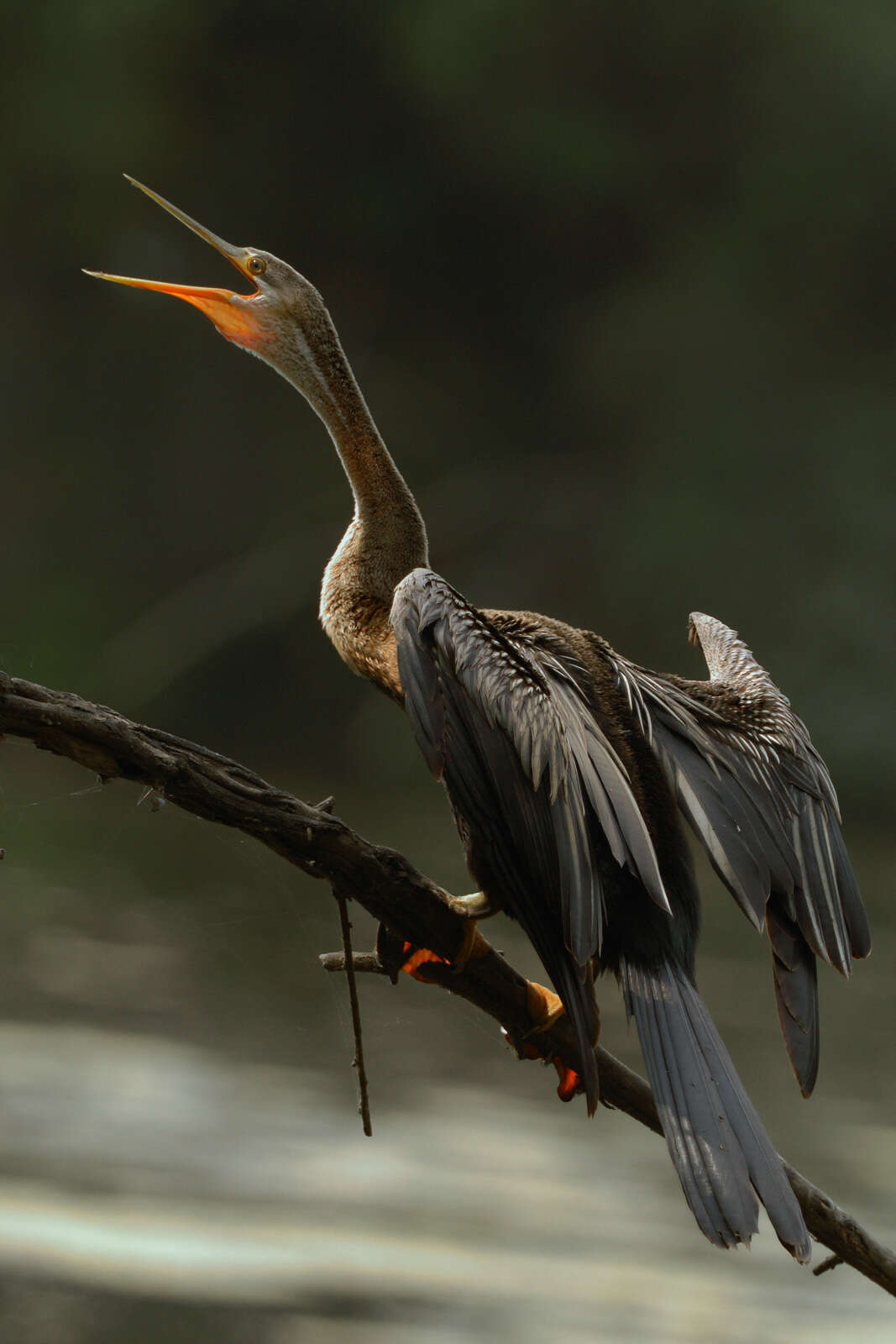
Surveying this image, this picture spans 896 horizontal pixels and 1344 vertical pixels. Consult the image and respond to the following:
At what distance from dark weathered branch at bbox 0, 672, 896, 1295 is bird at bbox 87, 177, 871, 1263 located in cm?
5

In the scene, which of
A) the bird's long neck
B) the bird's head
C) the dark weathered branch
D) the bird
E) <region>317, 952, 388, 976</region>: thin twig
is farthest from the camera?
the bird's head

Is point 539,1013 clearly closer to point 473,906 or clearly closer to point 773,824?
point 473,906

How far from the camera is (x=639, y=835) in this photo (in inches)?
47.8

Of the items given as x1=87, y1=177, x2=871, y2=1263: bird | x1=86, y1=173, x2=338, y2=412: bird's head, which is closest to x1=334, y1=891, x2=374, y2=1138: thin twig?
x1=87, y1=177, x2=871, y2=1263: bird

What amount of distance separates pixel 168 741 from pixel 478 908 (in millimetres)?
379

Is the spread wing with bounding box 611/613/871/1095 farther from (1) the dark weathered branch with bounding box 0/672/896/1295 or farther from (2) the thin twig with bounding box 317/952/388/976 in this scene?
(2) the thin twig with bounding box 317/952/388/976

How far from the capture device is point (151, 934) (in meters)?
4.44

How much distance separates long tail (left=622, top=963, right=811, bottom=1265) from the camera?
3.31 ft

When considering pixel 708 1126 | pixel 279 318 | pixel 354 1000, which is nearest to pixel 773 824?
pixel 708 1126

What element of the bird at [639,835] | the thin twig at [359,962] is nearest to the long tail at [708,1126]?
the bird at [639,835]

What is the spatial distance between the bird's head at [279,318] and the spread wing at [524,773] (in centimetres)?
58

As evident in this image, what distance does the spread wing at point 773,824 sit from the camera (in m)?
1.28

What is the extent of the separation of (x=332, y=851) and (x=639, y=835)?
0.30 meters

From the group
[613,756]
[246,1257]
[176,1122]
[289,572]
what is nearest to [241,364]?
[289,572]
